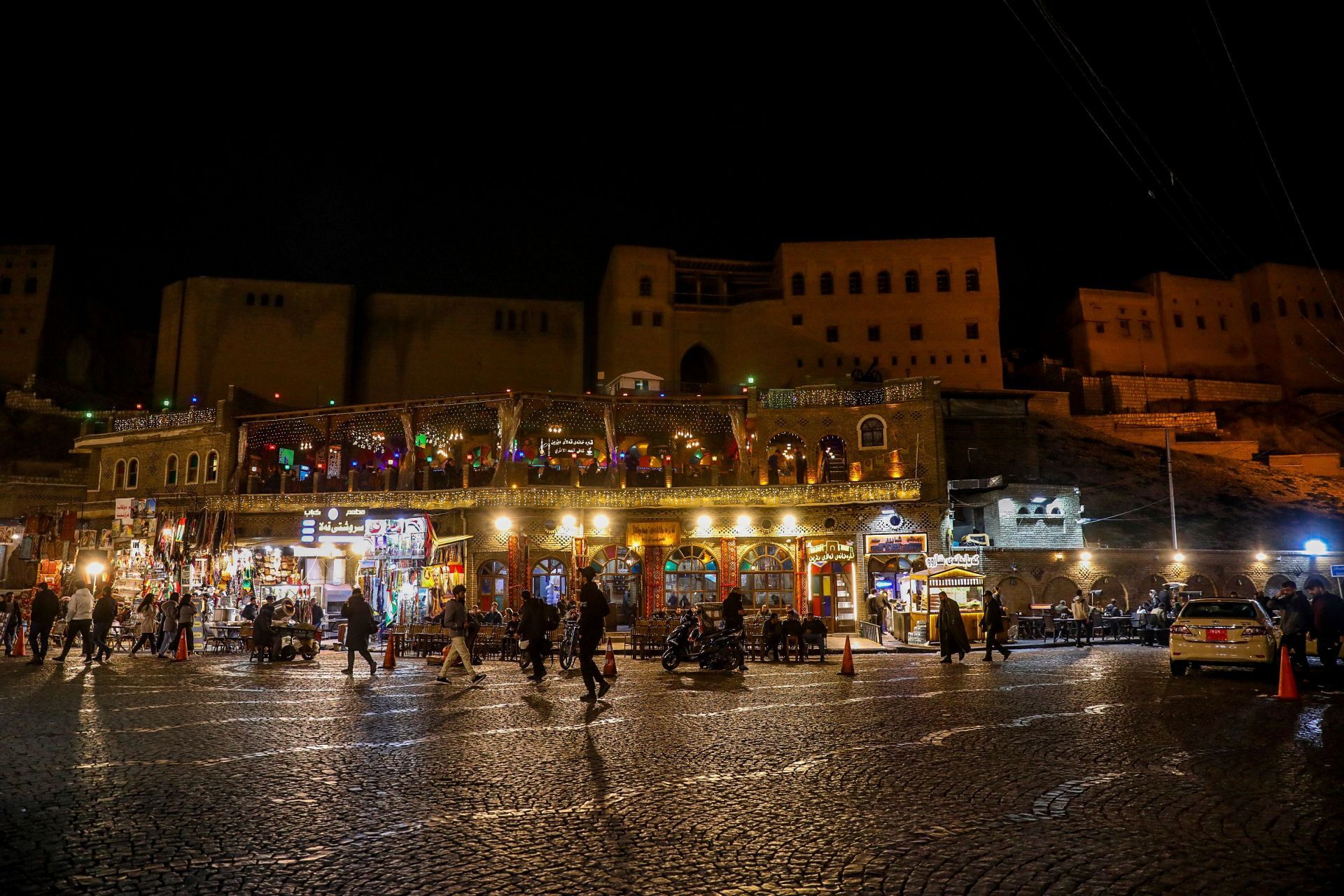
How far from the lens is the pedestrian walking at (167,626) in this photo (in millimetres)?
19625

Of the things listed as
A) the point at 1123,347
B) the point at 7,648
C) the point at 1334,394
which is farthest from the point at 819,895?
the point at 1334,394

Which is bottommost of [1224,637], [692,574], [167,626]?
[167,626]

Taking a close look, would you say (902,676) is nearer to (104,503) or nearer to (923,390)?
(923,390)

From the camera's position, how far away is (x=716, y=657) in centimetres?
1650

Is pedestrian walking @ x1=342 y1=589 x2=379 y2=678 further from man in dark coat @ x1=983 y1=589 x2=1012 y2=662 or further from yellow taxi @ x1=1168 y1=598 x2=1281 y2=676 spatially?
yellow taxi @ x1=1168 y1=598 x2=1281 y2=676

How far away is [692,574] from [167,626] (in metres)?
14.4

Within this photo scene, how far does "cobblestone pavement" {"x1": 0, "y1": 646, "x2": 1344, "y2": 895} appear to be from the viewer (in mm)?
4820

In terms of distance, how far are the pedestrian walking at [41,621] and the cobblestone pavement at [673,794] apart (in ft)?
17.2

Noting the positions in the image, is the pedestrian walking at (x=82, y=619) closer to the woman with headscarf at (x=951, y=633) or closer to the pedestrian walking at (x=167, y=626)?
the pedestrian walking at (x=167, y=626)

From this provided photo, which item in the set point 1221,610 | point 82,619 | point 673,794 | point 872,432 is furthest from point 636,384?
point 673,794

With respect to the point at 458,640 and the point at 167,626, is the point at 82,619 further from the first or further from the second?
the point at 458,640

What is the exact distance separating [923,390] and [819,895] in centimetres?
2457

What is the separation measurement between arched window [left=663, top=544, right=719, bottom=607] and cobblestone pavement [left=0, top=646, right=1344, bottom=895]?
48.9 feet

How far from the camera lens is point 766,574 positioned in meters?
27.2
